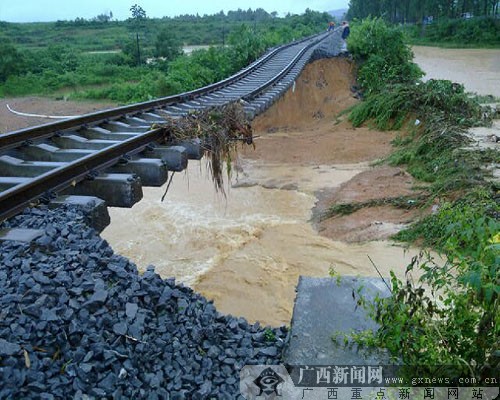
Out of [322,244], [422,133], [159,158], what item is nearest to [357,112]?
[422,133]

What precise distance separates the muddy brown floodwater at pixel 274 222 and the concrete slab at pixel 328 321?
138 cm

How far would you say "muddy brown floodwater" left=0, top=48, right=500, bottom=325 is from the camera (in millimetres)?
7859

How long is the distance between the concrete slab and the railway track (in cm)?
187

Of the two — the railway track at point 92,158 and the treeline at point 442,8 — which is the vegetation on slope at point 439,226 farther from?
the treeline at point 442,8

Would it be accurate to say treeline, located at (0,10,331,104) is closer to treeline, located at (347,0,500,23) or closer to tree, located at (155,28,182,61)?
tree, located at (155,28,182,61)

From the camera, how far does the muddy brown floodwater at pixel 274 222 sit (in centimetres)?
786

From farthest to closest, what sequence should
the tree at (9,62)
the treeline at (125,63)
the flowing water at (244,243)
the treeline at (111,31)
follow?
the treeline at (111,31) → the tree at (9,62) → the treeline at (125,63) → the flowing water at (244,243)

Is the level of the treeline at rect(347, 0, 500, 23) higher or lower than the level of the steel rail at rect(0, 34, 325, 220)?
higher

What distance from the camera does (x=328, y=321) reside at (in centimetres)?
379

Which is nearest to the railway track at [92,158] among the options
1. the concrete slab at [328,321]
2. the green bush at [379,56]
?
the concrete slab at [328,321]

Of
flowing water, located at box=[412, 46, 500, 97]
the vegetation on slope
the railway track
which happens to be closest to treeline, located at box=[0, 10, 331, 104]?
the vegetation on slope

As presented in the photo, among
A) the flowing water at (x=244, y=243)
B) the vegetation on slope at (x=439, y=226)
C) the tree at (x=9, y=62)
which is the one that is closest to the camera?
the vegetation on slope at (x=439, y=226)

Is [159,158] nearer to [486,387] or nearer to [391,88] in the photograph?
[486,387]

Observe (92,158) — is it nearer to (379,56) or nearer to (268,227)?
(268,227)
